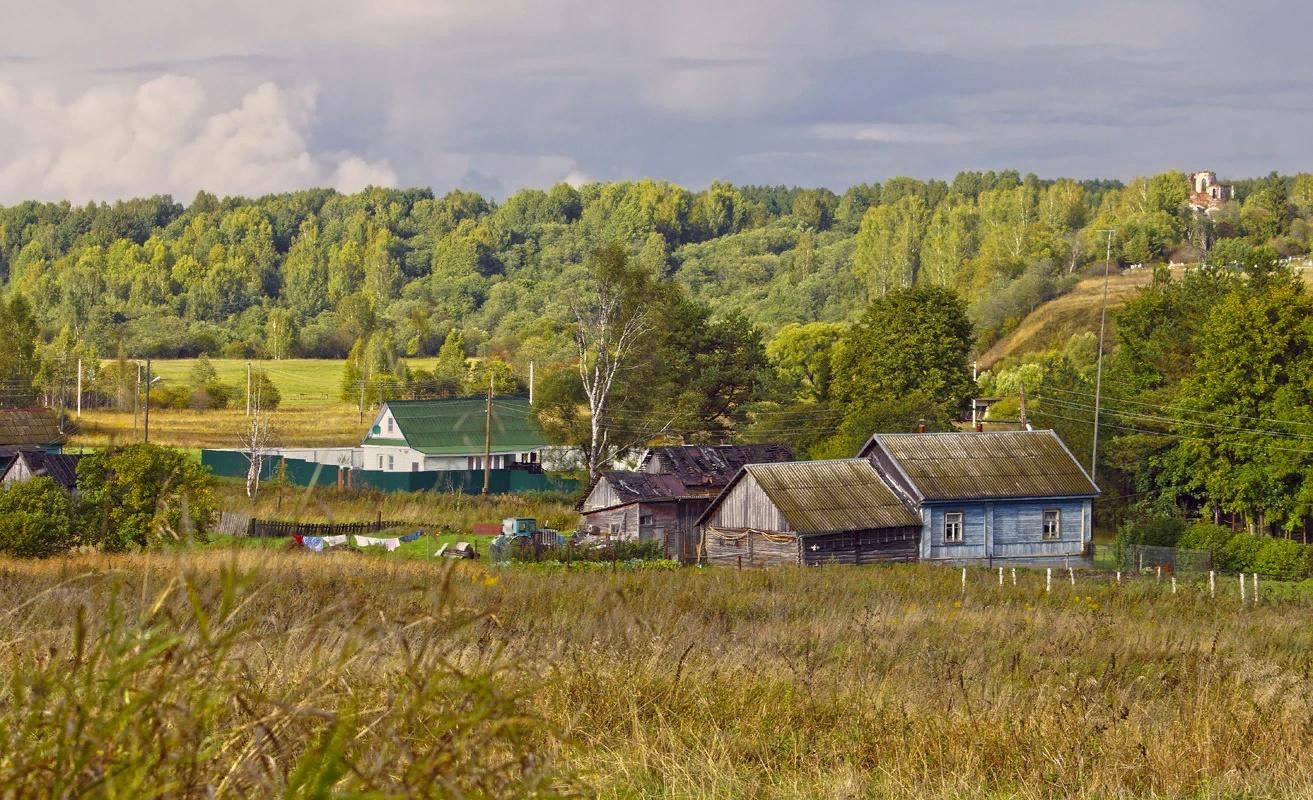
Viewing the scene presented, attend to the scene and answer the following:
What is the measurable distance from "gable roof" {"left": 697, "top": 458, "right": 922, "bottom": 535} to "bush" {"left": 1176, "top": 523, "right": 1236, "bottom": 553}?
7985 millimetres

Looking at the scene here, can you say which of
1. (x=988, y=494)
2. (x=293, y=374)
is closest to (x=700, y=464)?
(x=988, y=494)

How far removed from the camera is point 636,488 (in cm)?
3791

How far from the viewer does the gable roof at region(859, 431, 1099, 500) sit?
3691 cm

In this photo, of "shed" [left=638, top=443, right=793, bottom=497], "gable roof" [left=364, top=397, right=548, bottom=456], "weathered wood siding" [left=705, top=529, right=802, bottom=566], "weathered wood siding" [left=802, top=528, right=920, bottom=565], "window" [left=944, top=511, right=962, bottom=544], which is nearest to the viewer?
"weathered wood siding" [left=705, top=529, right=802, bottom=566]

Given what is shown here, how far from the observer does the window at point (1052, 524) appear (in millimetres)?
37875

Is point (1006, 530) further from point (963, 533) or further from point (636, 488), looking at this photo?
point (636, 488)

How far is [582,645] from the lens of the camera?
7.11 meters

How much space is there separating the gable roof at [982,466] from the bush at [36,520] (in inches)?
810

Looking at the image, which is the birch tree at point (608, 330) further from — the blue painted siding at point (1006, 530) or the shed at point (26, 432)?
the shed at point (26, 432)

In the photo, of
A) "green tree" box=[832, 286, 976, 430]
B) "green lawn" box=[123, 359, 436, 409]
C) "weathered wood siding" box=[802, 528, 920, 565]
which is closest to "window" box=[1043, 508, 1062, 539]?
"weathered wood siding" box=[802, 528, 920, 565]

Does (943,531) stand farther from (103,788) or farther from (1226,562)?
(103,788)

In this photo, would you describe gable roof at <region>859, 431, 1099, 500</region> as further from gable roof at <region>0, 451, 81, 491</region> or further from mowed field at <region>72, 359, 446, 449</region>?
mowed field at <region>72, 359, 446, 449</region>

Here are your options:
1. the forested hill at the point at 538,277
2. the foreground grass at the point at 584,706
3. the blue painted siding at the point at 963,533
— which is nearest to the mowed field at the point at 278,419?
the forested hill at the point at 538,277

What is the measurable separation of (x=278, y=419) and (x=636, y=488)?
45475 mm
